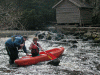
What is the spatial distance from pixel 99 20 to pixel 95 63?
1780 centimetres

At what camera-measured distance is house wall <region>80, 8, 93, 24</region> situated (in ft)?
68.5

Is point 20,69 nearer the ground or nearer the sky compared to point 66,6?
nearer the ground

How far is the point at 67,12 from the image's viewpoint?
21.5 metres

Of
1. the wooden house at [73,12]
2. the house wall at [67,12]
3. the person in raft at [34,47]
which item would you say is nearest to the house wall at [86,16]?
the wooden house at [73,12]

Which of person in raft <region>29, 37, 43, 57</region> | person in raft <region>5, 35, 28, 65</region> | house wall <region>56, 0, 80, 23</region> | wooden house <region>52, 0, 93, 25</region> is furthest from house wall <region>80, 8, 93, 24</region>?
person in raft <region>5, 35, 28, 65</region>

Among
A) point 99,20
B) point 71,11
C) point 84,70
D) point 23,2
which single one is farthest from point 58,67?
point 23,2

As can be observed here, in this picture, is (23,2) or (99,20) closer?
(99,20)

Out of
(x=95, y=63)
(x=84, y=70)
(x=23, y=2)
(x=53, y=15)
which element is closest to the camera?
(x=84, y=70)

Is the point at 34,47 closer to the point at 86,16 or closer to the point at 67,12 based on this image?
the point at 67,12

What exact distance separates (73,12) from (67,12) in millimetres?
915

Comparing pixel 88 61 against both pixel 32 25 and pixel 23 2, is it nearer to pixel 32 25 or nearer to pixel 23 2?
pixel 32 25

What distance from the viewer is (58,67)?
716cm

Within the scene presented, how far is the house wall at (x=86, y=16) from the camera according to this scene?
822 inches

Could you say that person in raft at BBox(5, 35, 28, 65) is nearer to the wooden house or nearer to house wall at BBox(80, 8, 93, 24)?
the wooden house
